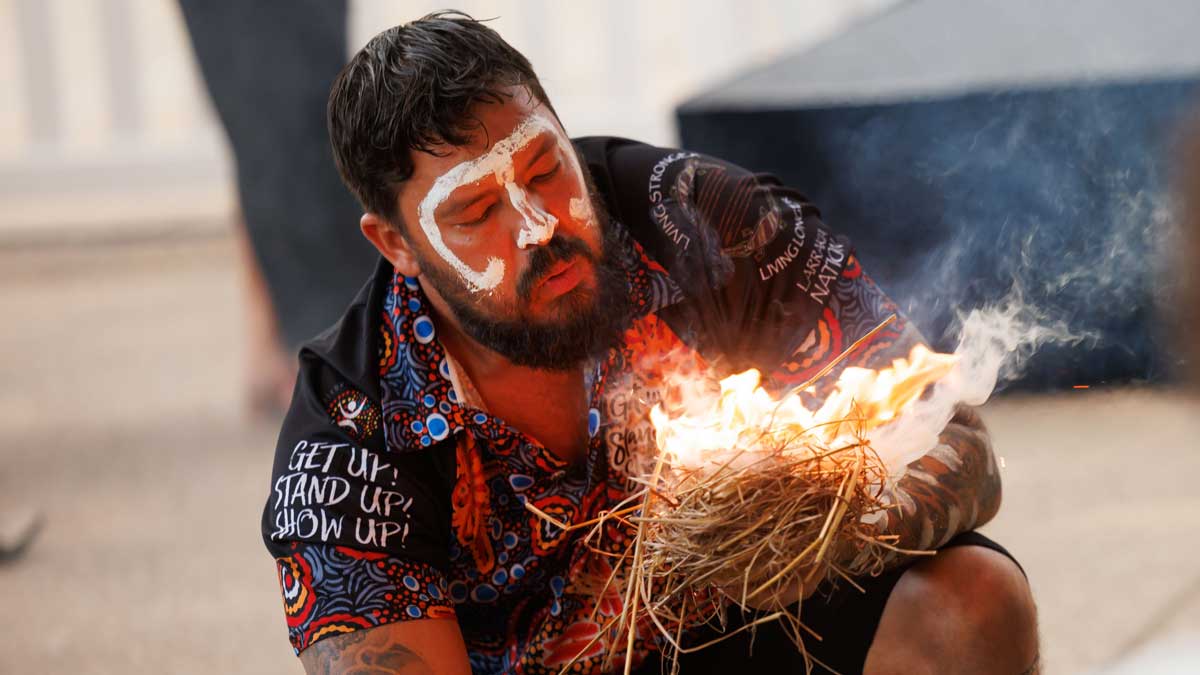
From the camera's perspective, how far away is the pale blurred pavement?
284 centimetres

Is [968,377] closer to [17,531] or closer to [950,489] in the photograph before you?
[950,489]

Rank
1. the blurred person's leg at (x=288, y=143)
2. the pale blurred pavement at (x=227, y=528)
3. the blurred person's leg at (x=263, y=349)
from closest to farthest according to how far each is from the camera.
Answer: the pale blurred pavement at (x=227, y=528), the blurred person's leg at (x=288, y=143), the blurred person's leg at (x=263, y=349)

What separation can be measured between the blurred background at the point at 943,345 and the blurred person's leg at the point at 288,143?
20 mm

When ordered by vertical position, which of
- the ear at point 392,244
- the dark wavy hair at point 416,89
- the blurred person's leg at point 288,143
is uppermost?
the dark wavy hair at point 416,89

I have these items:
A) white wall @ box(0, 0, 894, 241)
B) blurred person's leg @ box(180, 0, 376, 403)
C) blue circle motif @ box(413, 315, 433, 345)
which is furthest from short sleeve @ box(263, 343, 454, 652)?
white wall @ box(0, 0, 894, 241)

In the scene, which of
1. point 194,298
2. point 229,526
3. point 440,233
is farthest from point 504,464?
point 194,298

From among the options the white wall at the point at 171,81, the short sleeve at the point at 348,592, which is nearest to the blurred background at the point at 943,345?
the short sleeve at the point at 348,592

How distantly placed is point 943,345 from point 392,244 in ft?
2.81

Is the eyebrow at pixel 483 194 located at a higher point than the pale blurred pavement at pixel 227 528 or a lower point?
higher

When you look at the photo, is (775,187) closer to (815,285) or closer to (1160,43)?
(815,285)

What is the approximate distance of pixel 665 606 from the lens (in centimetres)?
165

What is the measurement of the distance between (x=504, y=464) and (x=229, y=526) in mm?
2135

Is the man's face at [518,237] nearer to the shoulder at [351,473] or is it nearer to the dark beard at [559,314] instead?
the dark beard at [559,314]

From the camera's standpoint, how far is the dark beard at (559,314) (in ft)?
6.11
